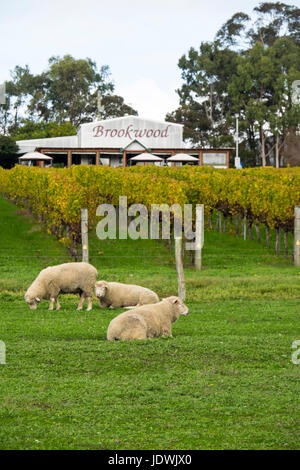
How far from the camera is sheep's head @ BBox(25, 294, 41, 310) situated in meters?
18.6

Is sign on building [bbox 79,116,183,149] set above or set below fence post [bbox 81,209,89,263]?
above

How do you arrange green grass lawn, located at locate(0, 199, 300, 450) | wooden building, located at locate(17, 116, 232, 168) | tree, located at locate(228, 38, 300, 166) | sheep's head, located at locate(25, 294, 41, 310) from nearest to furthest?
green grass lawn, located at locate(0, 199, 300, 450), sheep's head, located at locate(25, 294, 41, 310), wooden building, located at locate(17, 116, 232, 168), tree, located at locate(228, 38, 300, 166)

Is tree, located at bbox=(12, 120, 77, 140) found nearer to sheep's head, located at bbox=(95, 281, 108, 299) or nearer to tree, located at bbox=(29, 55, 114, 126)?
tree, located at bbox=(29, 55, 114, 126)

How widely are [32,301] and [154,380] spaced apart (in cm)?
843

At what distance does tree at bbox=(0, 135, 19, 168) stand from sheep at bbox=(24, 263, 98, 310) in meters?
56.4

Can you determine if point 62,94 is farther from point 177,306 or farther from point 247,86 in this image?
point 177,306

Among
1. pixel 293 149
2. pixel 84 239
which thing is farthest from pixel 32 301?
pixel 293 149

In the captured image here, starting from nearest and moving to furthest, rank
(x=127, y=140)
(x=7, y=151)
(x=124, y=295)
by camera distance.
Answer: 1. (x=124, y=295)
2. (x=127, y=140)
3. (x=7, y=151)

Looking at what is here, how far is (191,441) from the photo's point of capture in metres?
8.24

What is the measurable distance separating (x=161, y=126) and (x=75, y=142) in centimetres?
890

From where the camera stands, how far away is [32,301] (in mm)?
18703

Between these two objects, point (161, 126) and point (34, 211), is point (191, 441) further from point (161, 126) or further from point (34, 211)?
point (161, 126)

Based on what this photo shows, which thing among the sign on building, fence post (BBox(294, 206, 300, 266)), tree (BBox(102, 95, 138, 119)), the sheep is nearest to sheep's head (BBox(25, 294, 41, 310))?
the sheep
